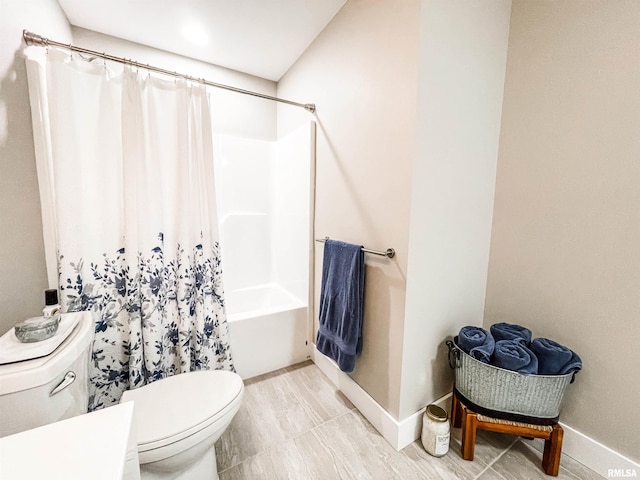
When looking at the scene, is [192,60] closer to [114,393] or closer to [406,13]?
[406,13]

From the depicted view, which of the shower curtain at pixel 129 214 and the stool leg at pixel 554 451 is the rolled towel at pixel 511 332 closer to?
the stool leg at pixel 554 451

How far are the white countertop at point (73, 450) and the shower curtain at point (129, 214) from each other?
900 millimetres

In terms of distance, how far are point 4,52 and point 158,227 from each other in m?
0.86

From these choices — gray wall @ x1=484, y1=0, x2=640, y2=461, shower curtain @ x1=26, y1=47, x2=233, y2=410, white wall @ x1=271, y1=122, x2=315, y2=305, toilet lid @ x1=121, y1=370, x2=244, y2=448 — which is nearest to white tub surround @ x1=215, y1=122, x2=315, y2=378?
white wall @ x1=271, y1=122, x2=315, y2=305

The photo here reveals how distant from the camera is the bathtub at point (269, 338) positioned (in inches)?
70.4

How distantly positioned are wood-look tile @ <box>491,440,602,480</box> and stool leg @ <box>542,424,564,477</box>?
0.04 m

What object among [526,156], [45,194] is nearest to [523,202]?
[526,156]

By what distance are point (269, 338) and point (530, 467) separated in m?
1.58

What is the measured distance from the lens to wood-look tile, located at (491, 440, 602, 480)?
117cm

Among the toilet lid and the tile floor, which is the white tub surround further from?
the toilet lid

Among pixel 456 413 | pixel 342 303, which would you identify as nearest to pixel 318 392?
pixel 342 303

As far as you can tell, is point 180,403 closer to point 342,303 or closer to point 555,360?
point 342,303

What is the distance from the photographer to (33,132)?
3.80 ft

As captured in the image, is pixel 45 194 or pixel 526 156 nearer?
pixel 45 194
